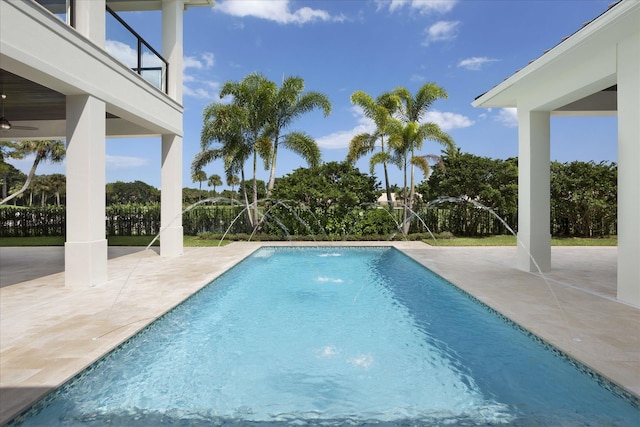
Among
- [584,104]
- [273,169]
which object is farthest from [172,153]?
→ [584,104]

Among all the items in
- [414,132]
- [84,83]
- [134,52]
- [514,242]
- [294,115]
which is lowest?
[514,242]

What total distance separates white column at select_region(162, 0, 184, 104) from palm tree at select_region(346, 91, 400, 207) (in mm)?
9445

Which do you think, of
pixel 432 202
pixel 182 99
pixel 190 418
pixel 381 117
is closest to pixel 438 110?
pixel 381 117

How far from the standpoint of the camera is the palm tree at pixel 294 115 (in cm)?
1825

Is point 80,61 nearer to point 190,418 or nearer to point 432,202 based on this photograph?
point 190,418

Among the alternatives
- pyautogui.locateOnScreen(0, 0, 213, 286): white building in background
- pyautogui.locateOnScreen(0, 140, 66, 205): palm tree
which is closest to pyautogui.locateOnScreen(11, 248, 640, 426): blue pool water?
pyautogui.locateOnScreen(0, 0, 213, 286): white building in background

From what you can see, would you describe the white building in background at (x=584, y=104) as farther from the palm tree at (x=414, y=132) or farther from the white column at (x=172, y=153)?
the white column at (x=172, y=153)

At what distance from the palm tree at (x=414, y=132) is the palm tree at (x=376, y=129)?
1.87ft

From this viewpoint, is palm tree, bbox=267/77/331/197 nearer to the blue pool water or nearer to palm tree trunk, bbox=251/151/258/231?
palm tree trunk, bbox=251/151/258/231

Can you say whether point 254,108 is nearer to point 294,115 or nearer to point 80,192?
point 294,115

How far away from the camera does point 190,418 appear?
3.20m

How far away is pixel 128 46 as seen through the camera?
369 inches

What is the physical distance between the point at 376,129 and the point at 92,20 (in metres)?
13.6

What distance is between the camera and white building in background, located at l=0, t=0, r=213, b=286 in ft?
20.4
